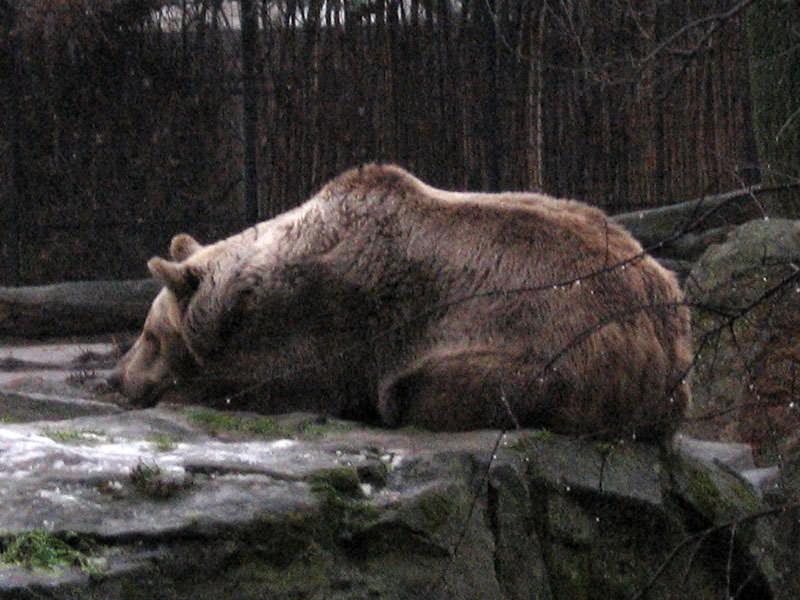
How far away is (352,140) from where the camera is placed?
1130 cm

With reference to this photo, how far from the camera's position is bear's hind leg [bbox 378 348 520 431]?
15.6 feet

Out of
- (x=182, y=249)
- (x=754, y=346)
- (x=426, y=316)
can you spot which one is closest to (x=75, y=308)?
(x=182, y=249)

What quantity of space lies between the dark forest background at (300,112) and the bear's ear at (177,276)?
5.66 metres

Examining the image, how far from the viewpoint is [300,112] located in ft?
37.1

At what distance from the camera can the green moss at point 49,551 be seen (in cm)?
339

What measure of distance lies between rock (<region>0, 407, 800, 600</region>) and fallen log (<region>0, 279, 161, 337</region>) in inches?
192

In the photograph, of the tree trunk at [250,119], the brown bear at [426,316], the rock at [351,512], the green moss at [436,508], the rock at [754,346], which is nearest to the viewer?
the rock at [351,512]

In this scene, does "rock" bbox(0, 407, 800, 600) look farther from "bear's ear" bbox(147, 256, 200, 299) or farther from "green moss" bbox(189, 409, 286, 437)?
"bear's ear" bbox(147, 256, 200, 299)

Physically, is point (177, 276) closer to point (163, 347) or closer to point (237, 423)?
point (163, 347)

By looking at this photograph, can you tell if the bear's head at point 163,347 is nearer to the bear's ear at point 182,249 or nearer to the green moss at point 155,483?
the bear's ear at point 182,249

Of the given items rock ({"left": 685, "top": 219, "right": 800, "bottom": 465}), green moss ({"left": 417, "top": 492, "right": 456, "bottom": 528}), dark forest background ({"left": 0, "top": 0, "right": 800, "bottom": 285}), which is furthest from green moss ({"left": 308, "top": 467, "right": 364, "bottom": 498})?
dark forest background ({"left": 0, "top": 0, "right": 800, "bottom": 285})

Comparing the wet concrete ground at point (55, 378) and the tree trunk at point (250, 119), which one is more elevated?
the tree trunk at point (250, 119)

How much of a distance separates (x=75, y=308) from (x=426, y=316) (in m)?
5.52

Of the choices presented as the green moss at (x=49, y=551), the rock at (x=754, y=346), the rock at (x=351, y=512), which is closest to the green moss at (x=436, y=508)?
the rock at (x=351, y=512)
